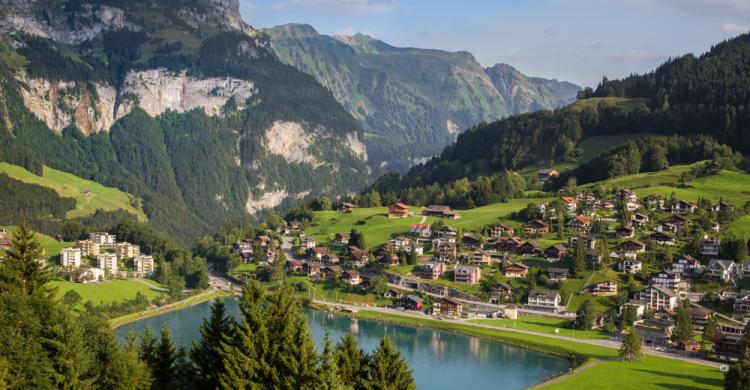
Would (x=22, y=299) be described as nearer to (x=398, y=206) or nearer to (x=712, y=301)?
(x=712, y=301)

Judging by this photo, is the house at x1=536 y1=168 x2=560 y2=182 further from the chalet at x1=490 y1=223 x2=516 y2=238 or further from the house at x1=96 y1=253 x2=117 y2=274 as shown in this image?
the house at x1=96 y1=253 x2=117 y2=274

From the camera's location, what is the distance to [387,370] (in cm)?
3216

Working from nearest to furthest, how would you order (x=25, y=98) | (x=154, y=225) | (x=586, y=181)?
1. (x=586, y=181)
2. (x=154, y=225)
3. (x=25, y=98)

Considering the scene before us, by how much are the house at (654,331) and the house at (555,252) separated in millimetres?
17166

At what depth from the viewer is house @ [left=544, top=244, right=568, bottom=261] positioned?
86.8 m

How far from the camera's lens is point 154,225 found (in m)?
162

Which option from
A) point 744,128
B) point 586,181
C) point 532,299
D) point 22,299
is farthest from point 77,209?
point 22,299

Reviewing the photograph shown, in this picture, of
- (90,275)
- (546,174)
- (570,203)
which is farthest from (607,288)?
(546,174)

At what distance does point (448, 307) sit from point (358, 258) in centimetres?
1794

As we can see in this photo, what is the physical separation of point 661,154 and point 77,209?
96371 mm

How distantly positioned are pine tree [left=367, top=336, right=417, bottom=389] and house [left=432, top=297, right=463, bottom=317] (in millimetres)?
48403

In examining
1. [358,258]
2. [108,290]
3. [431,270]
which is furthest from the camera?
[358,258]

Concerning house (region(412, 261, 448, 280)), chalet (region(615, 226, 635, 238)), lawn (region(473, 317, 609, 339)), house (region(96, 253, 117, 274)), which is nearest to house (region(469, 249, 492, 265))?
house (region(412, 261, 448, 280))

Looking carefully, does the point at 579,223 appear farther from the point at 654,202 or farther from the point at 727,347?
the point at 727,347
